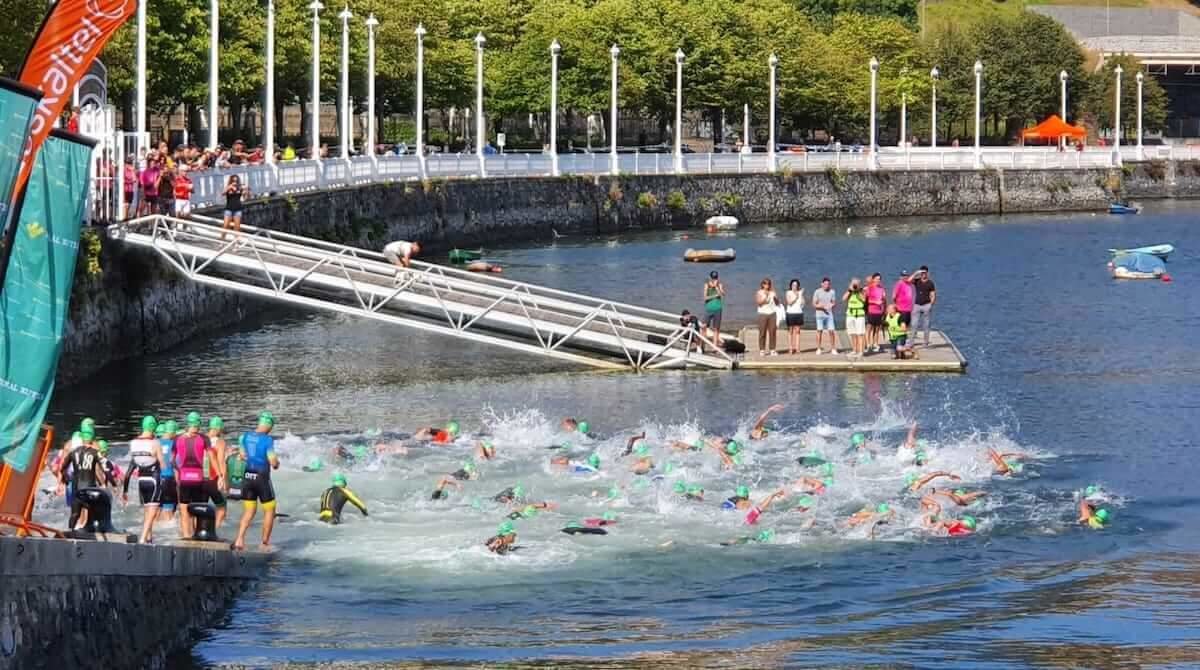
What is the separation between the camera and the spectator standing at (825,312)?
4456 cm

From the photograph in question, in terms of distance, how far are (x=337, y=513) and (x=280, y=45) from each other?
198ft

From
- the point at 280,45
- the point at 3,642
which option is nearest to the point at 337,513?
the point at 3,642

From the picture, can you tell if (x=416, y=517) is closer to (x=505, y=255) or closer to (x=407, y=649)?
(x=407, y=649)

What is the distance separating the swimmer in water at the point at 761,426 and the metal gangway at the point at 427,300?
5055 millimetres

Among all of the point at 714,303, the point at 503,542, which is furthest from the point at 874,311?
the point at 503,542

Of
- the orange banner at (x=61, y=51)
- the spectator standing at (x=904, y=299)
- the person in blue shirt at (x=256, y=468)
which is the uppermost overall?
the orange banner at (x=61, y=51)

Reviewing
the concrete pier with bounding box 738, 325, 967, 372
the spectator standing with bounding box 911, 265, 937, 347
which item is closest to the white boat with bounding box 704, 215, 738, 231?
the spectator standing with bounding box 911, 265, 937, 347

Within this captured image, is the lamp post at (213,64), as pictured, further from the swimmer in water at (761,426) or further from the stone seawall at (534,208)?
the swimmer in water at (761,426)

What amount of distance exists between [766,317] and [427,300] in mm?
7299

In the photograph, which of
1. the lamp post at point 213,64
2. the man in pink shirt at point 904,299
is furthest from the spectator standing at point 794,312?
the lamp post at point 213,64

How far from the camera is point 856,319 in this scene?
147 feet

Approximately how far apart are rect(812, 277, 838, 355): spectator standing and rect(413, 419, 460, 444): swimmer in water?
36.2ft

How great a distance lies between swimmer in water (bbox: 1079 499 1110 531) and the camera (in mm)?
30344

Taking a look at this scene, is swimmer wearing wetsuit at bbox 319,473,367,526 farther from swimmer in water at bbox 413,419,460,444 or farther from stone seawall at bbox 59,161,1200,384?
stone seawall at bbox 59,161,1200,384
